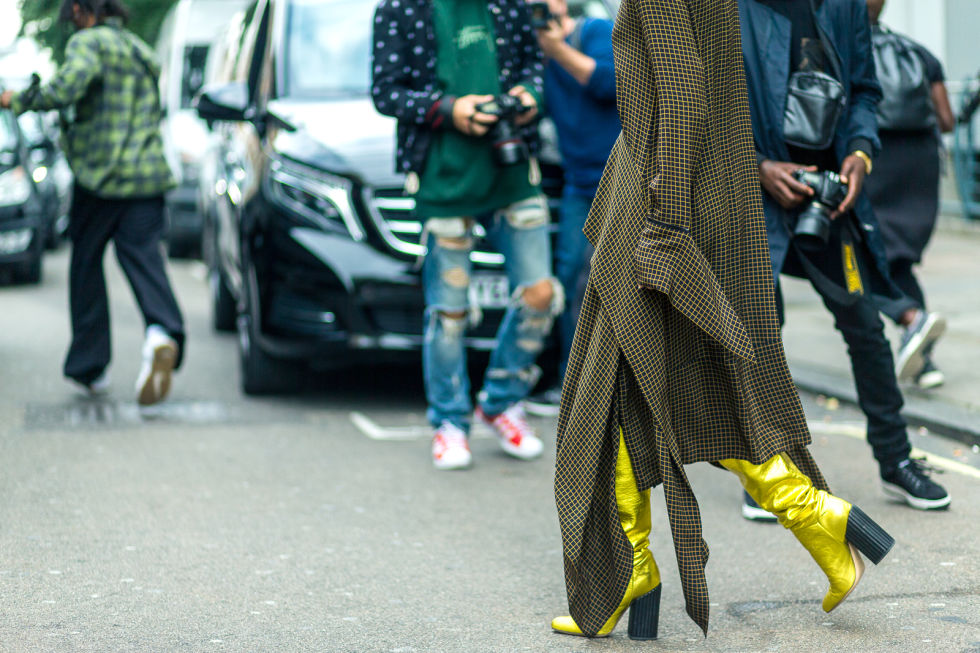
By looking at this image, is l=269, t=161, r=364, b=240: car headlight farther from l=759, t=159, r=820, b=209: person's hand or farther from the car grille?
l=759, t=159, r=820, b=209: person's hand

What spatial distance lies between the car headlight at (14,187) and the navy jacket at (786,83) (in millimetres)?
9127

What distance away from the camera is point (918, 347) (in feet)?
20.0

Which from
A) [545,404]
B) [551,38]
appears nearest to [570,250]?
[545,404]

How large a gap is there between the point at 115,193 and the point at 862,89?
11.7 ft

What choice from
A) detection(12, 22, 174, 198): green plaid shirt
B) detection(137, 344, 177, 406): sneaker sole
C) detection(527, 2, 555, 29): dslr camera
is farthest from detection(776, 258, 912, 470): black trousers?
detection(12, 22, 174, 198): green plaid shirt

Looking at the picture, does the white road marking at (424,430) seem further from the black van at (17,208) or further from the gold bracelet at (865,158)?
the black van at (17,208)

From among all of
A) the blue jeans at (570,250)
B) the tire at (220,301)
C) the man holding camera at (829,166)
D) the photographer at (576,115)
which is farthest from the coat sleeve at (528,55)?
the tire at (220,301)

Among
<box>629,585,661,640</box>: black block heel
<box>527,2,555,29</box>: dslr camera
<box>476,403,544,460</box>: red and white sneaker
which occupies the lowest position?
<box>476,403,544,460</box>: red and white sneaker

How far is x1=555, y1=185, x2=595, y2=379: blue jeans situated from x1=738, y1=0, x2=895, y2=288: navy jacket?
1.92 m

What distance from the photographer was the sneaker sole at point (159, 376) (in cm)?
640

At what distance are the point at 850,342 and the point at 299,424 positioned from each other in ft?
8.96

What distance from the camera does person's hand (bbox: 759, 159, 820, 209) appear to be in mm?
4184


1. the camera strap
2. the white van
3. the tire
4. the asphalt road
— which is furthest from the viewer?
the white van

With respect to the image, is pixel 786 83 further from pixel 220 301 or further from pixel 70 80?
pixel 220 301
